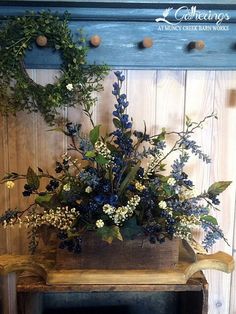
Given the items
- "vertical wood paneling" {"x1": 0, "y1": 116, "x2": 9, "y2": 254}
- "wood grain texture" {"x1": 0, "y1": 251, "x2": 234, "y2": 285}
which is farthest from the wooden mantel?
"wood grain texture" {"x1": 0, "y1": 251, "x2": 234, "y2": 285}

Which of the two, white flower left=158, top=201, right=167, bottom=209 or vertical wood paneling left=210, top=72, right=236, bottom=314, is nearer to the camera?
white flower left=158, top=201, right=167, bottom=209

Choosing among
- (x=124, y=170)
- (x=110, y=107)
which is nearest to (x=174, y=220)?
(x=124, y=170)

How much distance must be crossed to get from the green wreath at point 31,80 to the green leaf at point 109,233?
0.40 m

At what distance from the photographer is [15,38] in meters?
1.21

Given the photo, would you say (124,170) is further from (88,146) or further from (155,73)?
(155,73)

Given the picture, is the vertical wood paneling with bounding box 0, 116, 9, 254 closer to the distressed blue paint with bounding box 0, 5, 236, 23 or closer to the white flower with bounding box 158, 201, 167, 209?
the distressed blue paint with bounding box 0, 5, 236, 23

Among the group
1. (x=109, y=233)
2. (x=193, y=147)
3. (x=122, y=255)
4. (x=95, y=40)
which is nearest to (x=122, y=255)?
(x=122, y=255)

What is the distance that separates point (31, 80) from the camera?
123cm

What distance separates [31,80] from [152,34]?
415 millimetres

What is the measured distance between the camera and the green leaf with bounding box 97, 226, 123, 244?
0.97m

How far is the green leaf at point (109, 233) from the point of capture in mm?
974

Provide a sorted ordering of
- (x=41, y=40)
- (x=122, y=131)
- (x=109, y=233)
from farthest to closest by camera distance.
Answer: (x=41, y=40) < (x=122, y=131) < (x=109, y=233)

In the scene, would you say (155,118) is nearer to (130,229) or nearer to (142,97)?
(142,97)

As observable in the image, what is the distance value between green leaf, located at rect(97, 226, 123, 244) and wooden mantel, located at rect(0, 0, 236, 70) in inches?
22.4
